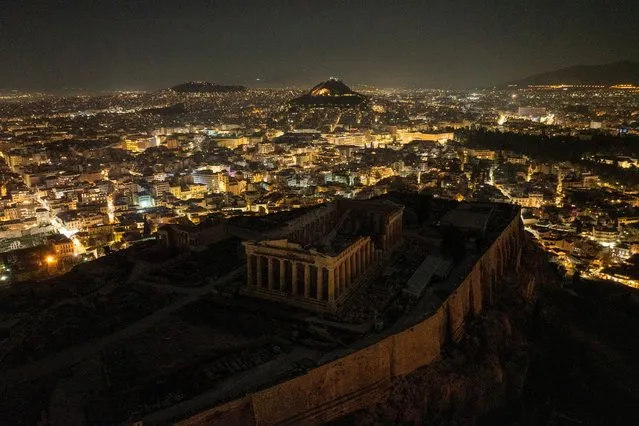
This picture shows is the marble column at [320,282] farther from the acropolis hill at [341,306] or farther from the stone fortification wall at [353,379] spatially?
the stone fortification wall at [353,379]

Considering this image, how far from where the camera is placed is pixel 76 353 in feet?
46.9

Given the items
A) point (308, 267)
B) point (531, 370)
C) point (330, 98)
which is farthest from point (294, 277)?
point (330, 98)

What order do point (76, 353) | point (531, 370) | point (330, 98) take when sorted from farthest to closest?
point (330, 98)
point (531, 370)
point (76, 353)

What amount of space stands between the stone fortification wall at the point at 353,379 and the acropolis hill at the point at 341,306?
0.09 feet

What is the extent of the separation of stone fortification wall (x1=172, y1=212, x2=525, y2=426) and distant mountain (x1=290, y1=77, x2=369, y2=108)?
325 ft

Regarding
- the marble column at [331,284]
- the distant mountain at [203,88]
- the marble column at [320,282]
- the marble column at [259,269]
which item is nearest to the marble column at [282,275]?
the marble column at [259,269]

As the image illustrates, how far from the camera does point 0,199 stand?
39.8 m

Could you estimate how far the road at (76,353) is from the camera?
43.5 ft

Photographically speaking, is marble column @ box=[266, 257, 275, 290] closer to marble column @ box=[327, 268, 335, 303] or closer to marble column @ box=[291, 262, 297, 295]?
marble column @ box=[291, 262, 297, 295]

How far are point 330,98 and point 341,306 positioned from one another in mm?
105473

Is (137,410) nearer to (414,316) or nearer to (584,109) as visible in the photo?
(414,316)

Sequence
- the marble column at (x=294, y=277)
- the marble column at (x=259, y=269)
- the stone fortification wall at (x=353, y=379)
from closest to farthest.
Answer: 1. the stone fortification wall at (x=353, y=379)
2. the marble column at (x=294, y=277)
3. the marble column at (x=259, y=269)

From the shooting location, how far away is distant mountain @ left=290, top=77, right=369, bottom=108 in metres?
114

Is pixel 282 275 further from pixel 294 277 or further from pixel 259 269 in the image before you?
pixel 259 269
